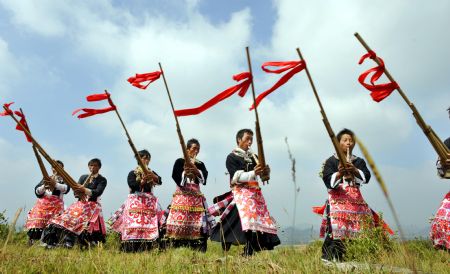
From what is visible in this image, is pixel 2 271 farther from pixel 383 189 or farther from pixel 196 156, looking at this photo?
pixel 196 156

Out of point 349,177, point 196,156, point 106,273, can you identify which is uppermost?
point 196,156

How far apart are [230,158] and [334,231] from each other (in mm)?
2027

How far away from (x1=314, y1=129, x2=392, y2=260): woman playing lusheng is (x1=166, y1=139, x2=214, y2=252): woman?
249 cm

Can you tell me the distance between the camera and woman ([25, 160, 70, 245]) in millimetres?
9102

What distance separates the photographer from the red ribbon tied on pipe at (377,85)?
16.0ft

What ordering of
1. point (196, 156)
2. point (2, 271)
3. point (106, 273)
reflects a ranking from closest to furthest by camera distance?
point (2, 271) < point (106, 273) < point (196, 156)

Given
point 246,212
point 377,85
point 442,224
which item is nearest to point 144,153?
point 246,212

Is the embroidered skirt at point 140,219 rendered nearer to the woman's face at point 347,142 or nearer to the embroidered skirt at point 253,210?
the embroidered skirt at point 253,210

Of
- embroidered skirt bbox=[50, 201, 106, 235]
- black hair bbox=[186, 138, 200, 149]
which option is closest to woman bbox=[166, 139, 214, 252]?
black hair bbox=[186, 138, 200, 149]

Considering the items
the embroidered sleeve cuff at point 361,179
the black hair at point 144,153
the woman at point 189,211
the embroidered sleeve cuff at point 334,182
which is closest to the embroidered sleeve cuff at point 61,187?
the black hair at point 144,153

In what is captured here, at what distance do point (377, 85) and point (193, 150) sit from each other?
146 inches

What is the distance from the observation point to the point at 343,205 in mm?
5281

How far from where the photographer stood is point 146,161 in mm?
8023

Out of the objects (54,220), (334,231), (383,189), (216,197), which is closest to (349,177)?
(334,231)
